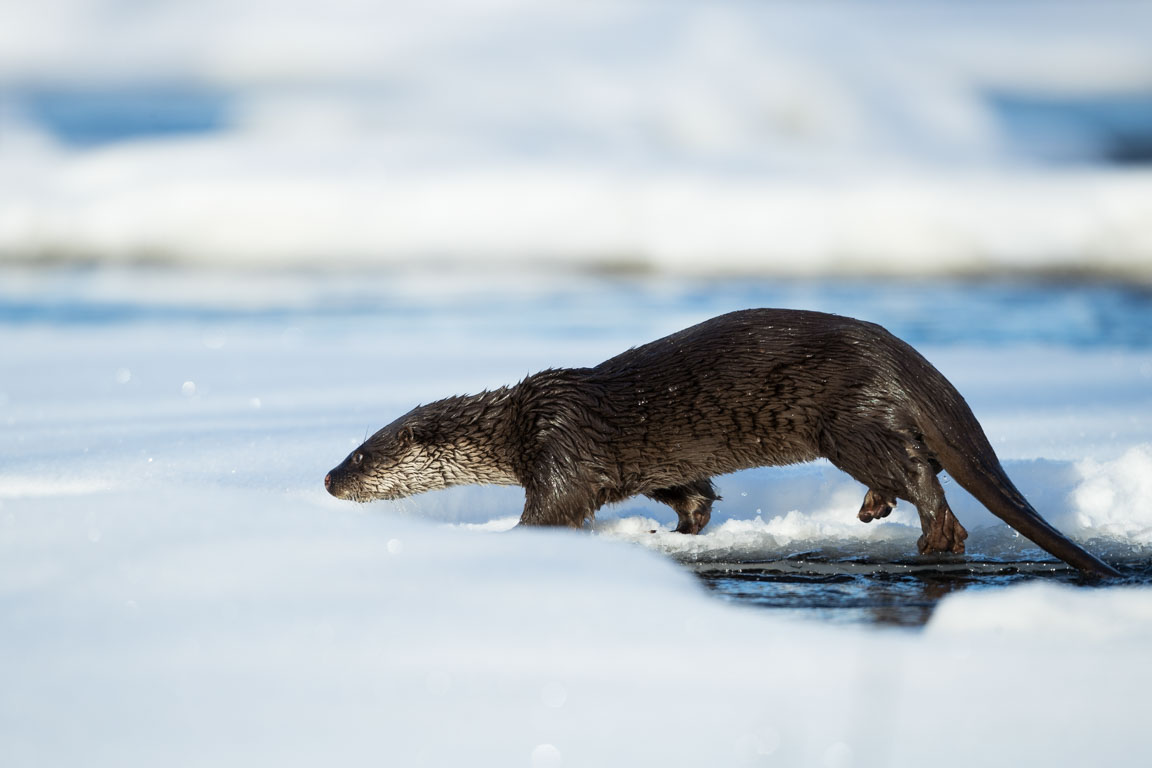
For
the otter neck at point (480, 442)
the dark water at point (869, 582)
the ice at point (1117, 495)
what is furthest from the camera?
the otter neck at point (480, 442)

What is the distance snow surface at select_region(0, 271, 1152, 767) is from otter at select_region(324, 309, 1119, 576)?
16 centimetres

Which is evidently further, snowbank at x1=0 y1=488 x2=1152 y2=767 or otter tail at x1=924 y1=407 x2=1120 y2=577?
otter tail at x1=924 y1=407 x2=1120 y2=577

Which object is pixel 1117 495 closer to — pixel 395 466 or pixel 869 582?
pixel 869 582

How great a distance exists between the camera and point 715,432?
3.19 m

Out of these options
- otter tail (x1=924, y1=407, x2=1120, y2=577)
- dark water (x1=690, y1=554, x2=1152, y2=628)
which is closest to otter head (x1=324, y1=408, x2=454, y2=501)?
dark water (x1=690, y1=554, x2=1152, y2=628)

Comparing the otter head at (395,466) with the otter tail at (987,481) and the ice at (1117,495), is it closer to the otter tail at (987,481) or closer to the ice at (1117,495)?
the otter tail at (987,481)

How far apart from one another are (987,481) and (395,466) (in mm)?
1642

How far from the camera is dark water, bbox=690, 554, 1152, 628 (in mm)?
2488

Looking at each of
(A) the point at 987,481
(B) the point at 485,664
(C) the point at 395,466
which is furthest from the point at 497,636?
(C) the point at 395,466

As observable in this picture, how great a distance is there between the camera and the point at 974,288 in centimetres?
1198

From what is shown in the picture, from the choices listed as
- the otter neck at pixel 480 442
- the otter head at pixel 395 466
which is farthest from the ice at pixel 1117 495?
the otter head at pixel 395 466

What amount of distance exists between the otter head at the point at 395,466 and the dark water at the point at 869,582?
0.93 meters

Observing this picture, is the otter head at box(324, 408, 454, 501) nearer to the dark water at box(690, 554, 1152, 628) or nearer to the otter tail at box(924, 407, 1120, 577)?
the dark water at box(690, 554, 1152, 628)

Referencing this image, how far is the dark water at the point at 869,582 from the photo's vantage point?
249 centimetres
